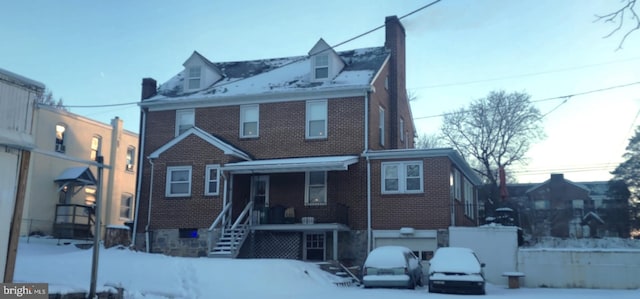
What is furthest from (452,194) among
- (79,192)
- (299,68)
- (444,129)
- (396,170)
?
(444,129)

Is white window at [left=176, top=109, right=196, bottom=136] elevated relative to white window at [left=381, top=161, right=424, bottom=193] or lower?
elevated

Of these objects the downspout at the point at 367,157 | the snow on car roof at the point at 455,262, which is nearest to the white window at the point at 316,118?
the downspout at the point at 367,157

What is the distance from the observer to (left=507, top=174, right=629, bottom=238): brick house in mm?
53344

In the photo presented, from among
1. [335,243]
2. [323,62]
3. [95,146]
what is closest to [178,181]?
[335,243]

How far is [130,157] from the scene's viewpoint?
1572 inches

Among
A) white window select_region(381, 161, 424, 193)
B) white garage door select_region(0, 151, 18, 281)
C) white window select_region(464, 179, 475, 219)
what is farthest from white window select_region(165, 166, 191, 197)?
white garage door select_region(0, 151, 18, 281)

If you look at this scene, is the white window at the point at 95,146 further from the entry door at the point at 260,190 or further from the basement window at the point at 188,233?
the entry door at the point at 260,190

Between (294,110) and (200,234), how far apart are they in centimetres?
664

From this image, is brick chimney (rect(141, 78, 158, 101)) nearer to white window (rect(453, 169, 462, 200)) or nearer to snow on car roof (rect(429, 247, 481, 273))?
white window (rect(453, 169, 462, 200))

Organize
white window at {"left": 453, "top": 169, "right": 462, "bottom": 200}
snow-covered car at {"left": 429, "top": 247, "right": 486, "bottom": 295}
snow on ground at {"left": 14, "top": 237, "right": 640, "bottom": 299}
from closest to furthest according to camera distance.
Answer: snow on ground at {"left": 14, "top": 237, "right": 640, "bottom": 299}
snow-covered car at {"left": 429, "top": 247, "right": 486, "bottom": 295}
white window at {"left": 453, "top": 169, "right": 462, "bottom": 200}

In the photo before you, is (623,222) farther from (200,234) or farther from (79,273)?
(79,273)

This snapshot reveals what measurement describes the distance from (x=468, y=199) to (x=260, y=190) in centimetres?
1048

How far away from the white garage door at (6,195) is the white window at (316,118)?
53.1ft

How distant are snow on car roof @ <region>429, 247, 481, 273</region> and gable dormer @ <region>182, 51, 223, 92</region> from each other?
15.7 m
